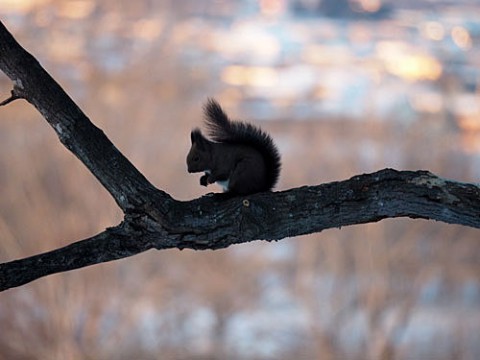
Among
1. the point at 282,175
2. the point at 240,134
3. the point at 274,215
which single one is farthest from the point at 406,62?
the point at 274,215

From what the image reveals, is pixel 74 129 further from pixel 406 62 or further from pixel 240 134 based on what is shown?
pixel 406 62

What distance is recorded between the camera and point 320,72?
33.9 ft

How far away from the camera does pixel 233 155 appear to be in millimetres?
2232

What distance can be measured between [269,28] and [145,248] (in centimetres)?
911

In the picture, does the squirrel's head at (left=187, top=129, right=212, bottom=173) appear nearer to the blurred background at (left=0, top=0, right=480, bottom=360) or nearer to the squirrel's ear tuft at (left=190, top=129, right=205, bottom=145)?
the squirrel's ear tuft at (left=190, top=129, right=205, bottom=145)

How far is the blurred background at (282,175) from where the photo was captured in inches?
368

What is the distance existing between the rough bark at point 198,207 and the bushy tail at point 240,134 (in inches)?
10.4

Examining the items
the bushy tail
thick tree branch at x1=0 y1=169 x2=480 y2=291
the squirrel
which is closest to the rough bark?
thick tree branch at x1=0 y1=169 x2=480 y2=291

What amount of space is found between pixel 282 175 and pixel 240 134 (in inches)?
288

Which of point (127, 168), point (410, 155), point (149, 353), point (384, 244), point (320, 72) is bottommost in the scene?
A: point (127, 168)

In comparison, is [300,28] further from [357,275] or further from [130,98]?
[357,275]

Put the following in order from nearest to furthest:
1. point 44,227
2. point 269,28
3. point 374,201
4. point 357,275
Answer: point 374,201, point 44,227, point 357,275, point 269,28

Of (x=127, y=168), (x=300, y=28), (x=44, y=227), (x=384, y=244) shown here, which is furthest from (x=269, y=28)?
(x=127, y=168)

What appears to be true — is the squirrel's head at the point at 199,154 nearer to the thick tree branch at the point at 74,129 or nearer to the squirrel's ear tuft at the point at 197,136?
the squirrel's ear tuft at the point at 197,136
